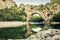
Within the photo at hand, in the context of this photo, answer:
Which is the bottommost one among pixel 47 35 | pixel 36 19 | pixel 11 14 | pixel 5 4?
pixel 47 35

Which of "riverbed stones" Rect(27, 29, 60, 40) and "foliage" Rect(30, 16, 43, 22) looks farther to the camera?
"foliage" Rect(30, 16, 43, 22)

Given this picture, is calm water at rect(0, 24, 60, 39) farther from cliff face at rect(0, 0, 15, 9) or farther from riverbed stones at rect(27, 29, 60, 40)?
cliff face at rect(0, 0, 15, 9)

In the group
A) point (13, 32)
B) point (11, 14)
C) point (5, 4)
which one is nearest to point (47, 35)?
point (13, 32)

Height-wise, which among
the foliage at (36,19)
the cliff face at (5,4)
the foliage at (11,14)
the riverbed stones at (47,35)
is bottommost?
the riverbed stones at (47,35)

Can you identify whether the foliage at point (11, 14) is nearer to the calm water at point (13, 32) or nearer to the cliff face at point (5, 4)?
the cliff face at point (5, 4)

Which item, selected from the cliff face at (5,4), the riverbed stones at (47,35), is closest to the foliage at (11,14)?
the cliff face at (5,4)

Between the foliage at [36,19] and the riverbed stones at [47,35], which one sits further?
the foliage at [36,19]

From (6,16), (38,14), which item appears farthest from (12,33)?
(38,14)

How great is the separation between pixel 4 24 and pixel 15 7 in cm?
48

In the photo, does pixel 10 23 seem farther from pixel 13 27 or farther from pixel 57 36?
pixel 57 36

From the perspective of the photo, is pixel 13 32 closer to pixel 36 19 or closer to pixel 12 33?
pixel 12 33

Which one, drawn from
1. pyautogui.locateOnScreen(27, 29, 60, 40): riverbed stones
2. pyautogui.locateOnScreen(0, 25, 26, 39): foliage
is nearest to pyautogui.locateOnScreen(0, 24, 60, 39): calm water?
pyautogui.locateOnScreen(0, 25, 26, 39): foliage

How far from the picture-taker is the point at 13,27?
511 centimetres

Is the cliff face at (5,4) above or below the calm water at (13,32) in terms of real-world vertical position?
above
